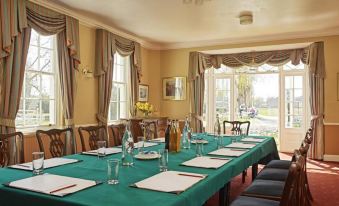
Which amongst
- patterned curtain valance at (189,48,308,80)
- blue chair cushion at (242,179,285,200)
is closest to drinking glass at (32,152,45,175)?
blue chair cushion at (242,179,285,200)

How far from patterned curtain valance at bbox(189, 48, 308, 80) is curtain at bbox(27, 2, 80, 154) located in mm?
2947

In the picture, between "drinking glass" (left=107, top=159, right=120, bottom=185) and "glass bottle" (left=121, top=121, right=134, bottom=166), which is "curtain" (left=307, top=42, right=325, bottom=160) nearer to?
"glass bottle" (left=121, top=121, right=134, bottom=166)

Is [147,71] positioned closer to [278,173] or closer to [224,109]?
[224,109]

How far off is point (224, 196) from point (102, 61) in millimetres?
3671

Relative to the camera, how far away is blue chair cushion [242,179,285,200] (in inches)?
95.4

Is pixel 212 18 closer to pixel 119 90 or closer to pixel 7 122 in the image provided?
pixel 119 90

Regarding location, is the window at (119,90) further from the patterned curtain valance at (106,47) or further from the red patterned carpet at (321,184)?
the red patterned carpet at (321,184)

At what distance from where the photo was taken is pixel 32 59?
430 cm

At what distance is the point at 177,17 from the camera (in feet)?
16.4

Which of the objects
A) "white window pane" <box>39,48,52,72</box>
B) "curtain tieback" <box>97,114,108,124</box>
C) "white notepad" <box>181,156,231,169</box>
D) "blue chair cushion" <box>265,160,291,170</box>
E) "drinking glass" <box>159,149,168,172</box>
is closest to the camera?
"drinking glass" <box>159,149,168,172</box>

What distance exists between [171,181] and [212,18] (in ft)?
12.6

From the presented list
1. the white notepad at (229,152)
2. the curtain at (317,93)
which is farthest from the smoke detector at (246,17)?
the white notepad at (229,152)

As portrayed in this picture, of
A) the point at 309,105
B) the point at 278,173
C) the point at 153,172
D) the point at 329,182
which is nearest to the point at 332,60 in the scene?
the point at 309,105

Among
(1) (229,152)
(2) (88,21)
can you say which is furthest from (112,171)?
(2) (88,21)
